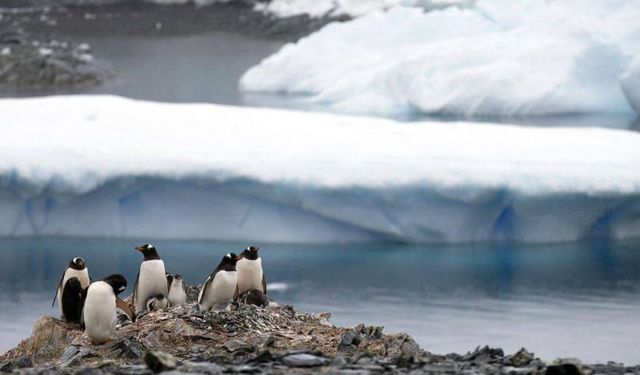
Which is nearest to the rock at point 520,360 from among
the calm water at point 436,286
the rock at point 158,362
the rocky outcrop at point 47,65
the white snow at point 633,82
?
the rock at point 158,362

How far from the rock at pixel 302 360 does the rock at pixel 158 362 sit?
514mm

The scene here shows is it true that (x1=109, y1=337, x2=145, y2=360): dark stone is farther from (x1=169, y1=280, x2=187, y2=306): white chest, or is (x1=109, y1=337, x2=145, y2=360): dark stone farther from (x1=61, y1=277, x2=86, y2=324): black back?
(x1=169, y1=280, x2=187, y2=306): white chest

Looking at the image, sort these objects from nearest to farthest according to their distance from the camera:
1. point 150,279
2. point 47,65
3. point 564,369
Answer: point 564,369 → point 150,279 → point 47,65

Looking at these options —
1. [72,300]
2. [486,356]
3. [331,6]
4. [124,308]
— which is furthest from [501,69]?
[486,356]

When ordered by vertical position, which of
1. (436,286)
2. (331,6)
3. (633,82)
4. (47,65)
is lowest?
(436,286)

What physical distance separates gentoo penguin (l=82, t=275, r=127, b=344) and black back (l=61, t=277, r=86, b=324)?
12.2 inches

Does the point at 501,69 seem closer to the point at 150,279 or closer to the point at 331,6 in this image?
the point at 331,6

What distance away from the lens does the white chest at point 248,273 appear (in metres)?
6.36

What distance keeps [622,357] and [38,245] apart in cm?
462

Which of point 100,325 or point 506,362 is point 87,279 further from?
point 506,362

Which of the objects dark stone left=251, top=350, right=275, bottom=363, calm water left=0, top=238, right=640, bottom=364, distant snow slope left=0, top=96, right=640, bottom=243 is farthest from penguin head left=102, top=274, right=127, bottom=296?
distant snow slope left=0, top=96, right=640, bottom=243

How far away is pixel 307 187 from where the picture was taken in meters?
9.45

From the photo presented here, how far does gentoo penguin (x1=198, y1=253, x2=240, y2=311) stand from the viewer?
6.02 meters

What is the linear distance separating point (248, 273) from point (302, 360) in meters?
2.17
